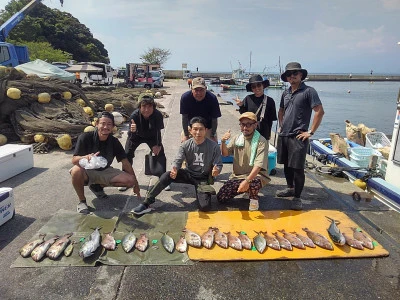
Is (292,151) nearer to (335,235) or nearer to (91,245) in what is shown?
(335,235)

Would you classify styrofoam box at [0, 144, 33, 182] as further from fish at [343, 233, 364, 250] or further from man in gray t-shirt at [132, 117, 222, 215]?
fish at [343, 233, 364, 250]

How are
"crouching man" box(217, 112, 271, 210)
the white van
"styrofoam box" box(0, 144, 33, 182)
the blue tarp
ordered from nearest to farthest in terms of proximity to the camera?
"crouching man" box(217, 112, 271, 210) → "styrofoam box" box(0, 144, 33, 182) → the blue tarp → the white van

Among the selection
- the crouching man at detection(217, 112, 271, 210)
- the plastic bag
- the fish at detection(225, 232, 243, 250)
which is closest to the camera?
the fish at detection(225, 232, 243, 250)

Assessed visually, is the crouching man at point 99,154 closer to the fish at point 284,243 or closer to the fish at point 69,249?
the fish at point 69,249

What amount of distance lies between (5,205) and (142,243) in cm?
184

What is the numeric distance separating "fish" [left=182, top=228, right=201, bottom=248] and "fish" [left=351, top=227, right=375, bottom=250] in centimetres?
186

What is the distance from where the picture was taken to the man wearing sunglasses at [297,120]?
3.92 metres

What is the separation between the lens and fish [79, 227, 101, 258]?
9.76 feet

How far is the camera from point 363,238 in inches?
132

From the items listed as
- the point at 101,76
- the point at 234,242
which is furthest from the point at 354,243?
the point at 101,76

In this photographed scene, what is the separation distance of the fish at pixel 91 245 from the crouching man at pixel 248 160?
180cm

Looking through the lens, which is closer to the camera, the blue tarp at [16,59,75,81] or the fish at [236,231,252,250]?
the fish at [236,231,252,250]

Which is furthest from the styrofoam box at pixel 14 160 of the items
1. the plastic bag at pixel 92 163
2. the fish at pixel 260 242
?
the fish at pixel 260 242

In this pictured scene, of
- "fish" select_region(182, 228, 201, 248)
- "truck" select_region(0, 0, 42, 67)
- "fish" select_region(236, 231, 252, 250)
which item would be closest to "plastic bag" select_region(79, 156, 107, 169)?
"fish" select_region(182, 228, 201, 248)
